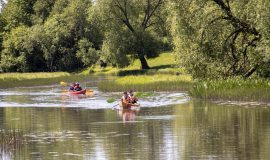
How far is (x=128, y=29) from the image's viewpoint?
300 feet

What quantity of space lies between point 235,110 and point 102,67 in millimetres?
70880

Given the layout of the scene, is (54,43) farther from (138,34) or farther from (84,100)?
(84,100)

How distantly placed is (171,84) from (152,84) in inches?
91.3

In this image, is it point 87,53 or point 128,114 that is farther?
point 87,53

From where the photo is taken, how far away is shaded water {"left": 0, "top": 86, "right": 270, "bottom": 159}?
25198mm

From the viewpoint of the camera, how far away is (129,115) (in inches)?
1657

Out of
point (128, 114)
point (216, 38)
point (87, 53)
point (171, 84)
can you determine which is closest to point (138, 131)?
point (128, 114)

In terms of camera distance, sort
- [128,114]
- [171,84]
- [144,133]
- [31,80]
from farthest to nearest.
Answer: [31,80], [171,84], [128,114], [144,133]

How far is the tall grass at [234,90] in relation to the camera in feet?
141

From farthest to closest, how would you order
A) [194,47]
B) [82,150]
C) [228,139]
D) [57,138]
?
[194,47]
[57,138]
[228,139]
[82,150]

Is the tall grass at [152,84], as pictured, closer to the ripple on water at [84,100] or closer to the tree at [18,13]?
the ripple on water at [84,100]

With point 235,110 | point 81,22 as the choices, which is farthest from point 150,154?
point 81,22

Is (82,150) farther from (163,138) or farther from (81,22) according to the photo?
(81,22)

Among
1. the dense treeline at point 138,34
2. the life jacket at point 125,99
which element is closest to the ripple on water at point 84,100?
the life jacket at point 125,99
